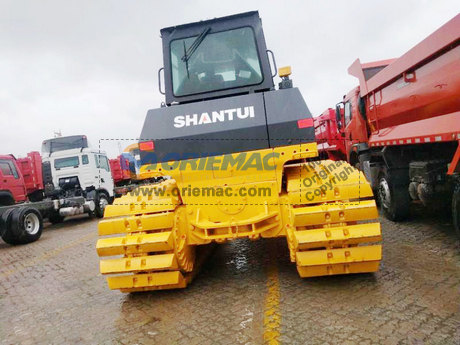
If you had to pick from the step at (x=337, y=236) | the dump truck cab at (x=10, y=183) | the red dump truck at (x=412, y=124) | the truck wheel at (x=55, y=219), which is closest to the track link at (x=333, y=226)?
the step at (x=337, y=236)

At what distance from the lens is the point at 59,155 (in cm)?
1343

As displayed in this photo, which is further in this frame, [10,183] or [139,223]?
[10,183]

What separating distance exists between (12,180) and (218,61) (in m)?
9.23

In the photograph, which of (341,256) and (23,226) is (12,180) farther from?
(341,256)

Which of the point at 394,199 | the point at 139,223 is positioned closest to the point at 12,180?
the point at 139,223

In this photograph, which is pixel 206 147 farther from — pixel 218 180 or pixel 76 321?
pixel 76 321

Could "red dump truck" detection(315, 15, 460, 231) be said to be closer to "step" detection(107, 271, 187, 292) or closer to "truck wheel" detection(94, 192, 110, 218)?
"step" detection(107, 271, 187, 292)

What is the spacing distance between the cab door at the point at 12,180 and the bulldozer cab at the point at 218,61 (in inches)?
335

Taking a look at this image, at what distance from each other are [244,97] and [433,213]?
497cm

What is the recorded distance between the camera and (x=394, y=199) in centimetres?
647

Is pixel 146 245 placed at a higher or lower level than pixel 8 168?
lower

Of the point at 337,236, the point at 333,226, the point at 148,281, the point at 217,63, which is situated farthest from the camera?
the point at 217,63

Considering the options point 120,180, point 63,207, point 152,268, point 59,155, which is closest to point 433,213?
point 152,268

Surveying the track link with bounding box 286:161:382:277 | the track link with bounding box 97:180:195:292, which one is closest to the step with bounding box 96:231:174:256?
the track link with bounding box 97:180:195:292
